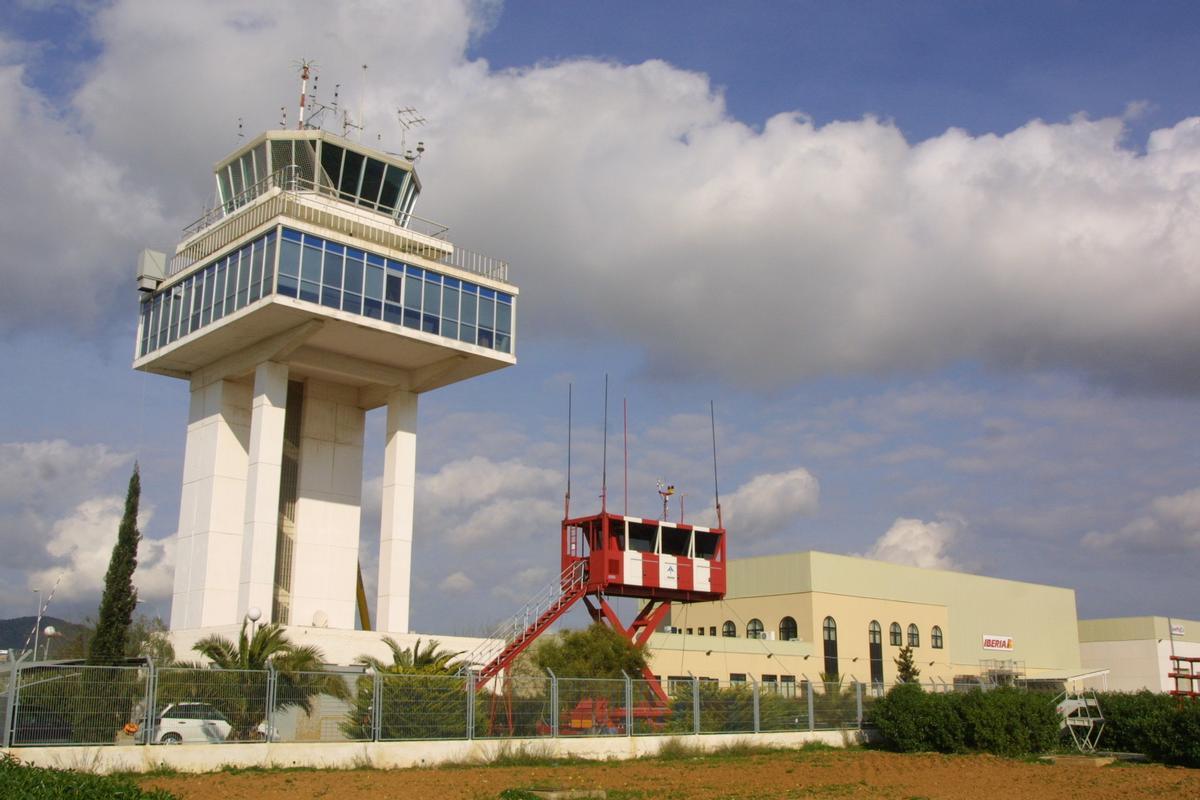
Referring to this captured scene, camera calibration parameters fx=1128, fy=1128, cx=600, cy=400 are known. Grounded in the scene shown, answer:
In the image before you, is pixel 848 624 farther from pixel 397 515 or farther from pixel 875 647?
pixel 397 515

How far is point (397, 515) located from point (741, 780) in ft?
74.5

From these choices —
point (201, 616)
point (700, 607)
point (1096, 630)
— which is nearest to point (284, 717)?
point (201, 616)

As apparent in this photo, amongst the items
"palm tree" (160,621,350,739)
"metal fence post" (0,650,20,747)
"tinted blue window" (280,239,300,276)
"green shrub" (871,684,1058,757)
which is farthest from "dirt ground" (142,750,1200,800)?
"tinted blue window" (280,239,300,276)

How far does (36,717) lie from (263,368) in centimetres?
2100

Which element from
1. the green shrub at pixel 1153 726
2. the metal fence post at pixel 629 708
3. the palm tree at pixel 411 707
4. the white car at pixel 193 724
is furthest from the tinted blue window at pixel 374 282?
the green shrub at pixel 1153 726

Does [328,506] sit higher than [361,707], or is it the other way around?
[328,506]

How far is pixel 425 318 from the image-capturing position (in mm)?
42719

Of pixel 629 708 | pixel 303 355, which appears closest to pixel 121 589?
pixel 303 355

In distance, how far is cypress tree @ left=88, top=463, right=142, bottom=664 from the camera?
3491cm

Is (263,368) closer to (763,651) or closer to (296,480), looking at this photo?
(296,480)

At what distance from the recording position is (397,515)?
4456 cm

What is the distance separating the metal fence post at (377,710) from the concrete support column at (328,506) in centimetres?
1711

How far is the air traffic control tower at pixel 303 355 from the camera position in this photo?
4062 cm

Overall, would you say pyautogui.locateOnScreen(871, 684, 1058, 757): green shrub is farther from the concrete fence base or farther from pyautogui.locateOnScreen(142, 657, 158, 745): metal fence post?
pyautogui.locateOnScreen(142, 657, 158, 745): metal fence post
